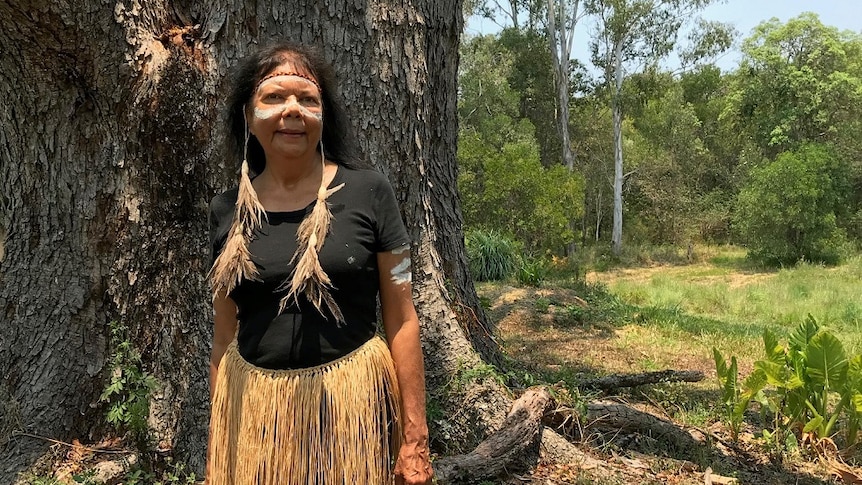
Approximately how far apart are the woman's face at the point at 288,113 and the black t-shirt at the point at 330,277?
142 millimetres

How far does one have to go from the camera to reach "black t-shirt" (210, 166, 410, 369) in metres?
1.69

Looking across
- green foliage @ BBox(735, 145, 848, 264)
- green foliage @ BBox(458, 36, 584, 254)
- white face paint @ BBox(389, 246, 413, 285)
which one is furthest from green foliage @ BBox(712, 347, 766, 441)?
green foliage @ BBox(735, 145, 848, 264)

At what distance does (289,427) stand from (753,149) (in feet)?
98.4

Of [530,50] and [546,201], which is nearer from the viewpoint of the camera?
[546,201]

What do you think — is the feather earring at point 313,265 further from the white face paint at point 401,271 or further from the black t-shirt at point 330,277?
the white face paint at point 401,271

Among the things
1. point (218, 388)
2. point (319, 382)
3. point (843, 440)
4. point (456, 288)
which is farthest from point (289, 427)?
point (843, 440)

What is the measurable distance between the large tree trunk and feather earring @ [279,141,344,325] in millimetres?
1217

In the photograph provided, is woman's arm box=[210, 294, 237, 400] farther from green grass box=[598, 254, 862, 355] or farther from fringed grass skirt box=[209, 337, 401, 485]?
green grass box=[598, 254, 862, 355]

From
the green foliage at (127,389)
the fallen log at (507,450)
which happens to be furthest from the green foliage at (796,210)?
the green foliage at (127,389)

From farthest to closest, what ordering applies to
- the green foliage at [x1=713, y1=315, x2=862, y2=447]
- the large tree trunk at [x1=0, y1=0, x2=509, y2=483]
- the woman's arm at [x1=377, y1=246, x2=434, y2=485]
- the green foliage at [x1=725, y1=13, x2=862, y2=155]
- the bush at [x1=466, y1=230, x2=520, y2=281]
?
the green foliage at [x1=725, y1=13, x2=862, y2=155]
the bush at [x1=466, y1=230, x2=520, y2=281]
the green foliage at [x1=713, y1=315, x2=862, y2=447]
the large tree trunk at [x1=0, y1=0, x2=509, y2=483]
the woman's arm at [x1=377, y1=246, x2=434, y2=485]

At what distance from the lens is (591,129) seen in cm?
3041

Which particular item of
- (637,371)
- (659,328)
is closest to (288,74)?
(637,371)

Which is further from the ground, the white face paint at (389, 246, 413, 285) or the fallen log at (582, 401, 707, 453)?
the white face paint at (389, 246, 413, 285)

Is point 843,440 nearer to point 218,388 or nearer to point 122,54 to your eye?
point 218,388
